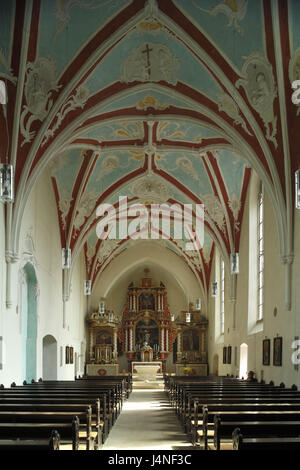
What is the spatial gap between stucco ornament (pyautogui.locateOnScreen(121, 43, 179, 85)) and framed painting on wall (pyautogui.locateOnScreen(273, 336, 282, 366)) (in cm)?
816

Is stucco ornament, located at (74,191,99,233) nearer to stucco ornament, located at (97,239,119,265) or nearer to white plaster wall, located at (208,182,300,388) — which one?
white plaster wall, located at (208,182,300,388)

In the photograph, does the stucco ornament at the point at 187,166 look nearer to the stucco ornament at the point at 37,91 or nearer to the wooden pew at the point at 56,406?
the stucco ornament at the point at 37,91

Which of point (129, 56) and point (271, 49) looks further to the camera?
point (129, 56)

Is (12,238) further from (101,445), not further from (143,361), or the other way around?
(143,361)

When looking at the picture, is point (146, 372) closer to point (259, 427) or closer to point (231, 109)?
point (231, 109)

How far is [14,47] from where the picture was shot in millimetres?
13445

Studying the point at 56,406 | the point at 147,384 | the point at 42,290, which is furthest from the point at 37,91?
the point at 147,384

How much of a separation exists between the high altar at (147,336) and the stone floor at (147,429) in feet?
42.8

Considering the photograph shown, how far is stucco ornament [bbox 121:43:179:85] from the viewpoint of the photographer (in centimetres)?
1504

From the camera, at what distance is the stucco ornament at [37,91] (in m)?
14.2

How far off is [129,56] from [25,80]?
2891 mm

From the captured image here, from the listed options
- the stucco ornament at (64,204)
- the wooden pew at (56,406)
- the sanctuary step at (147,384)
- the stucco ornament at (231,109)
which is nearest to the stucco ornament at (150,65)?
the stucco ornament at (231,109)

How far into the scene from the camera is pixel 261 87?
567 inches
